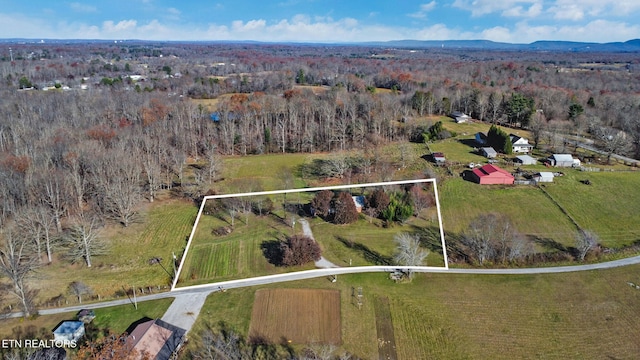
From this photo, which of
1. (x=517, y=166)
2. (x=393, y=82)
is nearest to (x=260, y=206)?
(x=517, y=166)

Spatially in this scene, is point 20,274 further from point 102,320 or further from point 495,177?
point 495,177

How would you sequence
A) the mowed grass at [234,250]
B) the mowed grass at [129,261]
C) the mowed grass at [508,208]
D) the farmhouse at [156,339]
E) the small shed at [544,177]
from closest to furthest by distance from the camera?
the farmhouse at [156,339]
the mowed grass at [129,261]
the mowed grass at [234,250]
the mowed grass at [508,208]
the small shed at [544,177]

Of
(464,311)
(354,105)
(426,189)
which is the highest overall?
(354,105)

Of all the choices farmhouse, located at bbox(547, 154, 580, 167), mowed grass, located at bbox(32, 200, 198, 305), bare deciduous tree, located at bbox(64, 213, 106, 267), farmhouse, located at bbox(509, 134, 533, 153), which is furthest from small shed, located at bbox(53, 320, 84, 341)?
farmhouse, located at bbox(509, 134, 533, 153)

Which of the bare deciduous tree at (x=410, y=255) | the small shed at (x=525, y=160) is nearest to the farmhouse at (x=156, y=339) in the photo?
the bare deciduous tree at (x=410, y=255)

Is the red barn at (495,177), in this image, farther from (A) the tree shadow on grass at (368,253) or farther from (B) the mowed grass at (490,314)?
(A) the tree shadow on grass at (368,253)

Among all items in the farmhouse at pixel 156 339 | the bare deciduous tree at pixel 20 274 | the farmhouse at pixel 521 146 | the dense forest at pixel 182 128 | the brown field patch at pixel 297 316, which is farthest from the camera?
the farmhouse at pixel 521 146

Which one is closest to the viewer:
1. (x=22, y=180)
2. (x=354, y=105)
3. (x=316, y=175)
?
(x=22, y=180)

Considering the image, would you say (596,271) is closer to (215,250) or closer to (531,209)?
(531,209)

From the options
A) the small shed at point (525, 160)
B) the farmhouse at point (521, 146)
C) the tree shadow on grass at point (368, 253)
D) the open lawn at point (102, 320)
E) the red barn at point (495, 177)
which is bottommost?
the open lawn at point (102, 320)
